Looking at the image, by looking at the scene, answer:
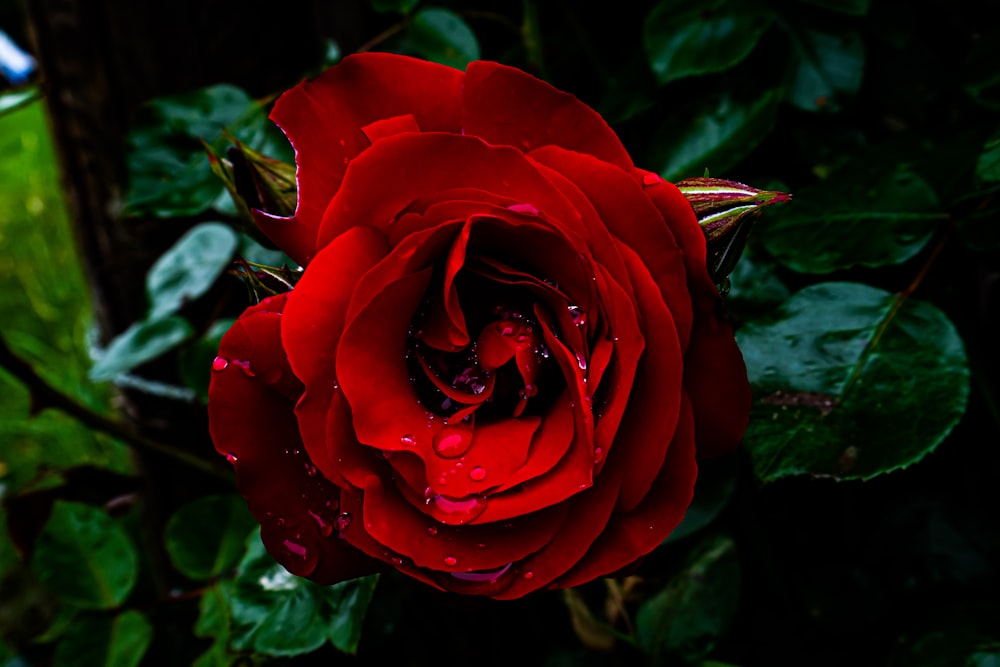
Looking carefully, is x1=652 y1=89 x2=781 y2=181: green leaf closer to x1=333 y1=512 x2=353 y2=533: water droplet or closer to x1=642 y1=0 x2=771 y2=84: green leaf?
x1=642 y1=0 x2=771 y2=84: green leaf

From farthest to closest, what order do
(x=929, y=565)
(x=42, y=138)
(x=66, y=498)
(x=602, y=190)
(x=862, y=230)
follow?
(x=42, y=138) < (x=66, y=498) < (x=929, y=565) < (x=862, y=230) < (x=602, y=190)

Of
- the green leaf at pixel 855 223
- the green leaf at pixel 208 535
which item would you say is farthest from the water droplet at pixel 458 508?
the green leaf at pixel 208 535

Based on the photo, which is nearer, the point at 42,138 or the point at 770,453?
the point at 770,453

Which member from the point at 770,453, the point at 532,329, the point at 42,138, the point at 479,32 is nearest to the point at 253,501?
the point at 532,329

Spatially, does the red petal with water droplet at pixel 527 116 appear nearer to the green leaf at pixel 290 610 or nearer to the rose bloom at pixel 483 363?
the rose bloom at pixel 483 363

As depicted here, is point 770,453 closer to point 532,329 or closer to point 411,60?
point 532,329

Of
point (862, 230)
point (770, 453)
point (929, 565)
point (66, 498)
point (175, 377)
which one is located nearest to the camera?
point (770, 453)

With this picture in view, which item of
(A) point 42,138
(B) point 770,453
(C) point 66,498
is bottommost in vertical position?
(A) point 42,138

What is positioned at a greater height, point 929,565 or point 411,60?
point 411,60
